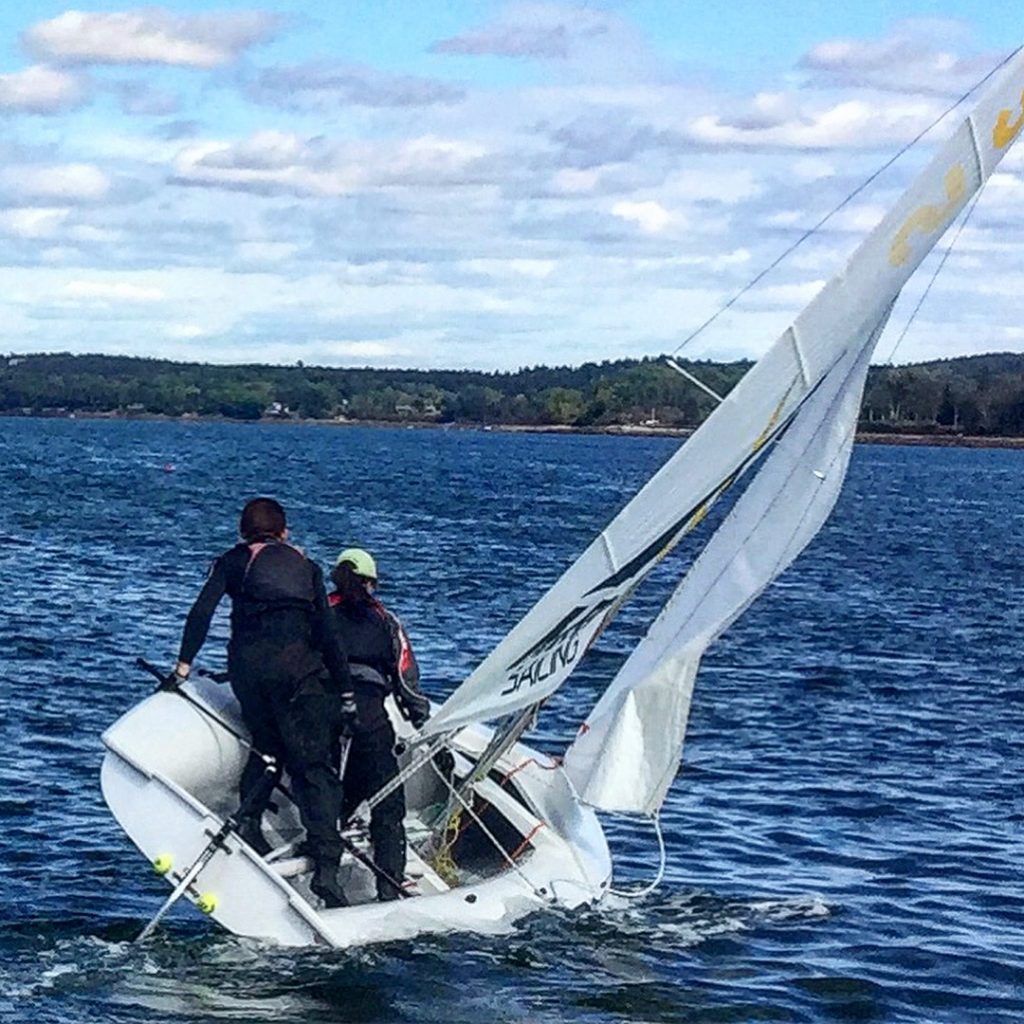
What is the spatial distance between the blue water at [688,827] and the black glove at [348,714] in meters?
1.35

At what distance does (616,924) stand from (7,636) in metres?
14.9

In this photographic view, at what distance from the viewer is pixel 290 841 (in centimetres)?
1294

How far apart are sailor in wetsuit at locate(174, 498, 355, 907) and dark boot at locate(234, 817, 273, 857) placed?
11mm

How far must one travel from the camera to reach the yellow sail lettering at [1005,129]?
1088 cm

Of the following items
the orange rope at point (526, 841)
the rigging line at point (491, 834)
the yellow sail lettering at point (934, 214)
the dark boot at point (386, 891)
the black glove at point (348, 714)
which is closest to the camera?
the yellow sail lettering at point (934, 214)

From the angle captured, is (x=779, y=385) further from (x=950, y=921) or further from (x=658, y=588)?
(x=658, y=588)

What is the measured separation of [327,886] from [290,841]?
3.37 ft

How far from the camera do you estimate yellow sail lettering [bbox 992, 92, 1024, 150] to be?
10.9m

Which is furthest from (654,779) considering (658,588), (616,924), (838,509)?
(838,509)

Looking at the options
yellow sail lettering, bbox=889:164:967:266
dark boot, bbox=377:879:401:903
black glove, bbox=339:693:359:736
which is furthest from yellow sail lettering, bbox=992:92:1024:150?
dark boot, bbox=377:879:401:903

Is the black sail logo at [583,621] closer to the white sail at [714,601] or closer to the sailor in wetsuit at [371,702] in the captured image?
the white sail at [714,601]

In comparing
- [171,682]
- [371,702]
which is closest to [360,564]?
[371,702]

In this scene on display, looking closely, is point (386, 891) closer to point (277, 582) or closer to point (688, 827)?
point (277, 582)

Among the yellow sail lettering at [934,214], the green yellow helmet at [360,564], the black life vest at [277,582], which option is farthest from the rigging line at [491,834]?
the yellow sail lettering at [934,214]
